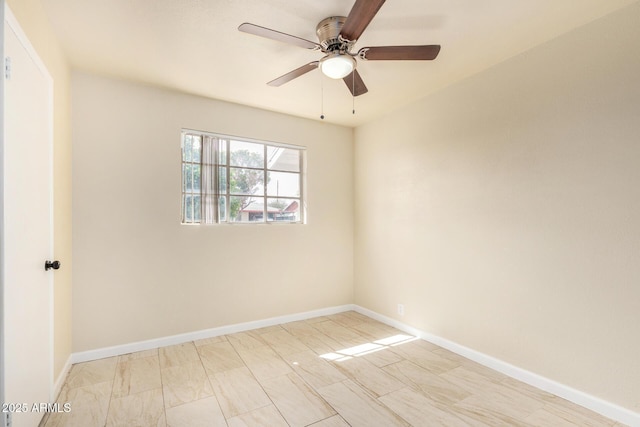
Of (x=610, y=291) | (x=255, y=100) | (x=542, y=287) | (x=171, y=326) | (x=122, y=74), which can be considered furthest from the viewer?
(x=255, y=100)

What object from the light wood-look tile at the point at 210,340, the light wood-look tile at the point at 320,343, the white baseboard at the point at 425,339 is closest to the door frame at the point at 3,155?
the white baseboard at the point at 425,339

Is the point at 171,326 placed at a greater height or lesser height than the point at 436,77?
lesser

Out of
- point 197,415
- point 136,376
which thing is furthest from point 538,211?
point 136,376

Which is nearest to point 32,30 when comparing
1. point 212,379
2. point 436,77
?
point 212,379

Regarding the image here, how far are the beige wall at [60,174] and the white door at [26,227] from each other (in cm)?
18

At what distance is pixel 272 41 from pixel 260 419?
2.59 m

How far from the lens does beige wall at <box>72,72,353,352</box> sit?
2656 mm

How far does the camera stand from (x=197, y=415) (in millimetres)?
1916

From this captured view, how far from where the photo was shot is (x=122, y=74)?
8.79ft

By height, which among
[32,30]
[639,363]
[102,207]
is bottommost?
[639,363]

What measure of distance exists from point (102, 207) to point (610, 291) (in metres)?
3.96

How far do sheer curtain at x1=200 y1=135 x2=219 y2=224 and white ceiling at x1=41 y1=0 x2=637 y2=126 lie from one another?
0.55 meters

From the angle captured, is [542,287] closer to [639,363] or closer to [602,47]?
[639,363]

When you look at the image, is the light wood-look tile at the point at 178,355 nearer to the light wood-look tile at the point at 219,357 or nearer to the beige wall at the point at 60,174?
the light wood-look tile at the point at 219,357
